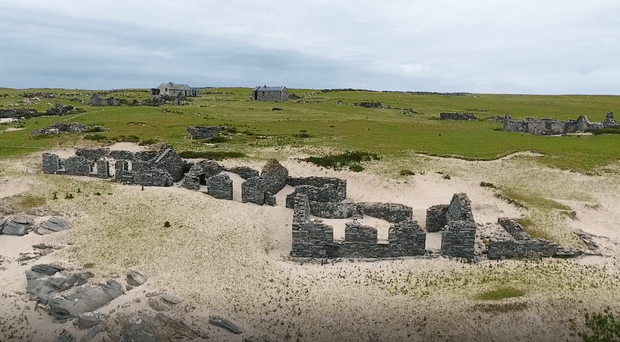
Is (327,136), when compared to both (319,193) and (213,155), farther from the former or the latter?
(319,193)

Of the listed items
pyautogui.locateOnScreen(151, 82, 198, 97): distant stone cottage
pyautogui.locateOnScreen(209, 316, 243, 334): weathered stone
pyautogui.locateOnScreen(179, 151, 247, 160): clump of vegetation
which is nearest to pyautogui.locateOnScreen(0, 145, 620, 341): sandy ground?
pyautogui.locateOnScreen(209, 316, 243, 334): weathered stone

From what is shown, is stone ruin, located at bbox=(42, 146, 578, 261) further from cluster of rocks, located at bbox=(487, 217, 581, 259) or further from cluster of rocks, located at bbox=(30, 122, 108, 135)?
cluster of rocks, located at bbox=(30, 122, 108, 135)

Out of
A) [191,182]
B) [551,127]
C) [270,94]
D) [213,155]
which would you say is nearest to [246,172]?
[191,182]

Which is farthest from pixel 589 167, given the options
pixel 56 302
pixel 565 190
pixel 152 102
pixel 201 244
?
pixel 152 102

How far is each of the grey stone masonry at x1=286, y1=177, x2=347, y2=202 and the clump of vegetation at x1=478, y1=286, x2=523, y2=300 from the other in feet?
48.6

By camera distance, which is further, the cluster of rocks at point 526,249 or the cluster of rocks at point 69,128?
the cluster of rocks at point 69,128

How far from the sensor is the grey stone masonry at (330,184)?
31500 millimetres

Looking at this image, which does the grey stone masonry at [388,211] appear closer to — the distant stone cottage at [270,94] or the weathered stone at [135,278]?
the weathered stone at [135,278]

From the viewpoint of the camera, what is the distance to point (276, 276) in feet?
65.8

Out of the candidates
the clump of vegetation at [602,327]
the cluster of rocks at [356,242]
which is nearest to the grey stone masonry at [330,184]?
the cluster of rocks at [356,242]

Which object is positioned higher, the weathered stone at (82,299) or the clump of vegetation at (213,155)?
the clump of vegetation at (213,155)

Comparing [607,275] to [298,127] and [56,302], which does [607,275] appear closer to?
[56,302]

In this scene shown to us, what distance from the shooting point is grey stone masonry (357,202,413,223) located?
94.1 ft

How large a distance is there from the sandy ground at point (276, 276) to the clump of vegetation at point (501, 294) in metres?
0.32
